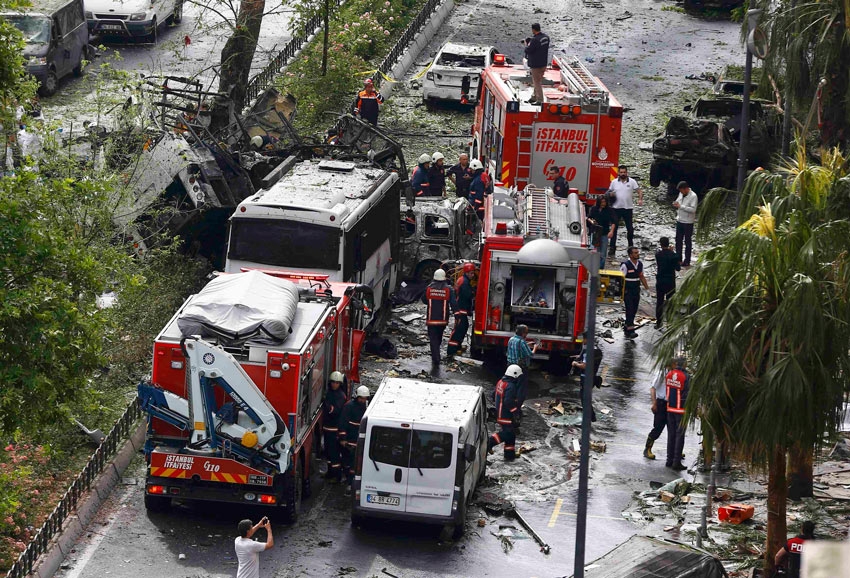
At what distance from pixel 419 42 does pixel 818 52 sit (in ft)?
60.8

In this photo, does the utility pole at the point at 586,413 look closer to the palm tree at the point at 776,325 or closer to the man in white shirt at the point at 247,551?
the palm tree at the point at 776,325

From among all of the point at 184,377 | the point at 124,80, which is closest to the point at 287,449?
the point at 184,377

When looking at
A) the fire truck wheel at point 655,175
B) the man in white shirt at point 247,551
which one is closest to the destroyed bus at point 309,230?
the man in white shirt at point 247,551

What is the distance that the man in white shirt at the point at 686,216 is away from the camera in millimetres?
25047

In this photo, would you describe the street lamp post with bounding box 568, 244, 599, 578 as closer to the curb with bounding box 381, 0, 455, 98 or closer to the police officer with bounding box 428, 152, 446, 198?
the police officer with bounding box 428, 152, 446, 198

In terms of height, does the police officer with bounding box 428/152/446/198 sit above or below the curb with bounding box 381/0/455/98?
below

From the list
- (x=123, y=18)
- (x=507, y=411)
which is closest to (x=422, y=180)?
(x=507, y=411)

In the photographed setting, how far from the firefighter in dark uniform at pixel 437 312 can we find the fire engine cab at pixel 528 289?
508 millimetres

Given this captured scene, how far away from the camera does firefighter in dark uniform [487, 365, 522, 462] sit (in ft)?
59.4

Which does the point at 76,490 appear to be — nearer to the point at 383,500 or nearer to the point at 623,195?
the point at 383,500

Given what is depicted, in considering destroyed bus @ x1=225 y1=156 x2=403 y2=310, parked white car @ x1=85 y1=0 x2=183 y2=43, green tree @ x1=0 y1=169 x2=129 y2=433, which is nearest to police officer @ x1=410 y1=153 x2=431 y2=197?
destroyed bus @ x1=225 y1=156 x2=403 y2=310

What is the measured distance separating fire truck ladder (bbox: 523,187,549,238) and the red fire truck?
5.72m

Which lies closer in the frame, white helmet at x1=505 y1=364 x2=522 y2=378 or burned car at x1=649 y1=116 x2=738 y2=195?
white helmet at x1=505 y1=364 x2=522 y2=378

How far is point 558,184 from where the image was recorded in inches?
970
